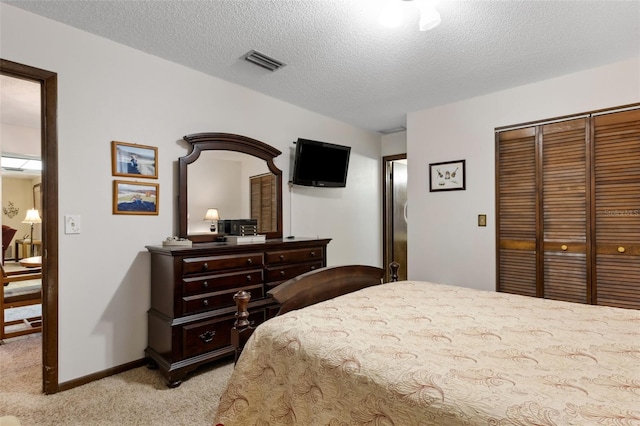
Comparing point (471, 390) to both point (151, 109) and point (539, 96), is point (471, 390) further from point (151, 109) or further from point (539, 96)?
point (539, 96)

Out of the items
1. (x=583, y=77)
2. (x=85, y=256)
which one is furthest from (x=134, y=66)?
(x=583, y=77)

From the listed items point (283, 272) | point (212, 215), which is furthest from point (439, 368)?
point (212, 215)

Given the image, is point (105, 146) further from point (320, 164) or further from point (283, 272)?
point (320, 164)

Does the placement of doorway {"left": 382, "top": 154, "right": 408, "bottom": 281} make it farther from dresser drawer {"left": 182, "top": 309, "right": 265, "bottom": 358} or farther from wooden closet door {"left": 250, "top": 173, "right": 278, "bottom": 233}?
dresser drawer {"left": 182, "top": 309, "right": 265, "bottom": 358}

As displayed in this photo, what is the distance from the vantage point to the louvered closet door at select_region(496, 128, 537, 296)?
3104mm

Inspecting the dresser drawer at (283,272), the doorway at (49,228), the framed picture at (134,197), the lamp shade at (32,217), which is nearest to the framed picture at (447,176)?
the dresser drawer at (283,272)

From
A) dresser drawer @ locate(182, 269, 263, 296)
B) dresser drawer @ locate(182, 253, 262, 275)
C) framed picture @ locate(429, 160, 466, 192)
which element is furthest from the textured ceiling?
dresser drawer @ locate(182, 269, 263, 296)

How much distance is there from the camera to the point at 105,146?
238 centimetres

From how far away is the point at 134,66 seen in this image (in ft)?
8.27

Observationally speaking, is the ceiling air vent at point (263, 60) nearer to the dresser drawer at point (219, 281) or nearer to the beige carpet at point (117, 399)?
the dresser drawer at point (219, 281)

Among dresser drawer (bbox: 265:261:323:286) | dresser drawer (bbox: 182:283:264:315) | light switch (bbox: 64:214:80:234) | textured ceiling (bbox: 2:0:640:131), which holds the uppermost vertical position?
textured ceiling (bbox: 2:0:640:131)

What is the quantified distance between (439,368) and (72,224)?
243 cm

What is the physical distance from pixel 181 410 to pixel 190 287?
763 mm

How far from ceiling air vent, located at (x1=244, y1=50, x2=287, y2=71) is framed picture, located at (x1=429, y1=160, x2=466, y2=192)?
2041mm
